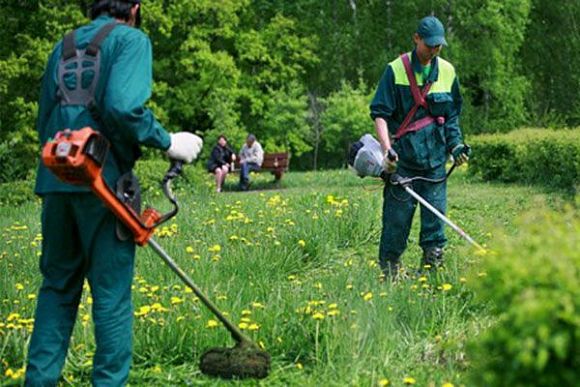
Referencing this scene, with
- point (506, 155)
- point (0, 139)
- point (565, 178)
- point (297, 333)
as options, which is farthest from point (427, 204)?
point (0, 139)

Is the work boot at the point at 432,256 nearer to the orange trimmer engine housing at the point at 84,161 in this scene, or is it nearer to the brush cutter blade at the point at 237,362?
the brush cutter blade at the point at 237,362

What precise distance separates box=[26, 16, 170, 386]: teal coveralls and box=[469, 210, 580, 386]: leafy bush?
5.71 feet

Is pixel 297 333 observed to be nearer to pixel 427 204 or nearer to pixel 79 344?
pixel 79 344

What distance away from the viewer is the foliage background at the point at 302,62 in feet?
88.8

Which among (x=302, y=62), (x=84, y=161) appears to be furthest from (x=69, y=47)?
(x=302, y=62)

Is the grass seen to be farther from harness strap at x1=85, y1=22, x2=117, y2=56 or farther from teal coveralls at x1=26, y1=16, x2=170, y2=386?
harness strap at x1=85, y1=22, x2=117, y2=56

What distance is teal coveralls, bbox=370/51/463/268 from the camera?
7.14m

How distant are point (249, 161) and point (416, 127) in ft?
49.2

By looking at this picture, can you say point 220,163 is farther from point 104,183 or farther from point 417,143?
point 104,183

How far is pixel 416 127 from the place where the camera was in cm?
715

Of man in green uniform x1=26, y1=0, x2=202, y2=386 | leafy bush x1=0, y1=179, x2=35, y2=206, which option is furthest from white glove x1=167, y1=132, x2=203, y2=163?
leafy bush x1=0, y1=179, x2=35, y2=206

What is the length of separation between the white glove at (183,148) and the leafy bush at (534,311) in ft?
5.73

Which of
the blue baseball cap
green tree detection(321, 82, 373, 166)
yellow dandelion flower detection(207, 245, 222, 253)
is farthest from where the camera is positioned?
green tree detection(321, 82, 373, 166)

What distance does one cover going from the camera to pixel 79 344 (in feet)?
17.3
